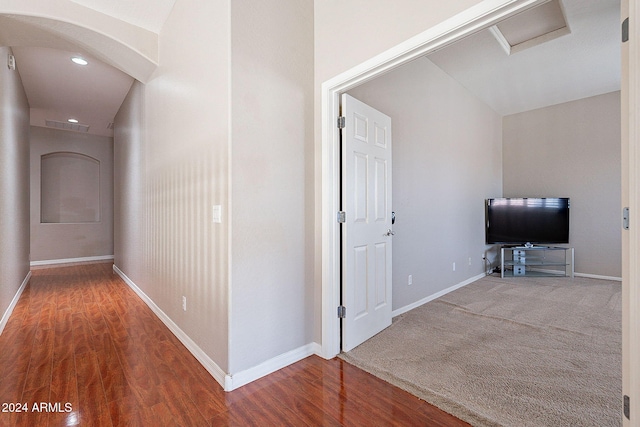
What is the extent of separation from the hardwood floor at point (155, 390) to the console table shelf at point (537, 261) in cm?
425

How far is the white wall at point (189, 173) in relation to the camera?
2.07 metres

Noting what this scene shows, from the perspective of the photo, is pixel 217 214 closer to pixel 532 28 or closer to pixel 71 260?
pixel 532 28

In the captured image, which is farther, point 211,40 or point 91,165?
point 91,165

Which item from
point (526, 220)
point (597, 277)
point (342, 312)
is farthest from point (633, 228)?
point (597, 277)

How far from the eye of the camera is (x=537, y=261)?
5.66m

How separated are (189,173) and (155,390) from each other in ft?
5.18

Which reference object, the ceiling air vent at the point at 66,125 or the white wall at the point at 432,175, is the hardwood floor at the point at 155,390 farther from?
the ceiling air vent at the point at 66,125

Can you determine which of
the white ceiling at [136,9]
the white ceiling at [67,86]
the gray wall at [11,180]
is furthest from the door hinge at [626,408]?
the white ceiling at [67,86]

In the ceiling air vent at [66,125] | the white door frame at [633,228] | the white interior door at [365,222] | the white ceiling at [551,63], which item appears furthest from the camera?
the ceiling air vent at [66,125]

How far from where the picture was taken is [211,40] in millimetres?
2188

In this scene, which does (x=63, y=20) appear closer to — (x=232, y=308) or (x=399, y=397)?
(x=232, y=308)

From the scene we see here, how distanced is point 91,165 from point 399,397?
844cm

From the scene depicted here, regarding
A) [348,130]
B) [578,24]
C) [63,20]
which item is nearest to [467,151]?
[578,24]

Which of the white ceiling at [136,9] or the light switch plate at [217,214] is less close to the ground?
the white ceiling at [136,9]
